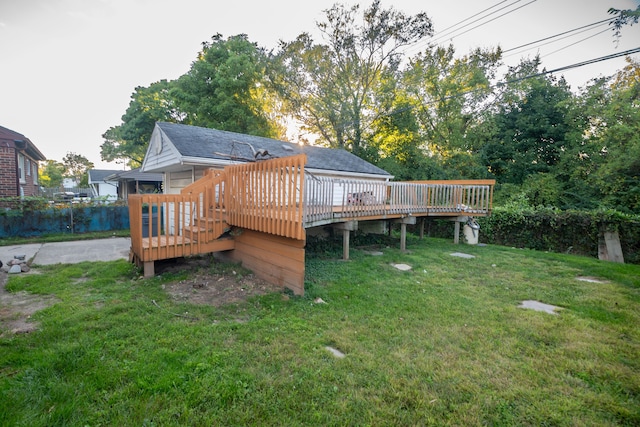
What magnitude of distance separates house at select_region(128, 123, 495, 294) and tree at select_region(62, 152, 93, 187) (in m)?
63.0

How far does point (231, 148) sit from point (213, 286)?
5.80 meters

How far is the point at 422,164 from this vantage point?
18.5 metres

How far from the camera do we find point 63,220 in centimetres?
1023

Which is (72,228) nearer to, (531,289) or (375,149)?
(531,289)

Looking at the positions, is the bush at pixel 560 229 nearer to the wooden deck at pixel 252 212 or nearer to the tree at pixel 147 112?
the wooden deck at pixel 252 212

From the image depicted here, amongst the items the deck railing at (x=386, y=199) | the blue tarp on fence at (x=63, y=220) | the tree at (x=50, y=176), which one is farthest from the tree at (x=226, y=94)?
the tree at (x=50, y=176)

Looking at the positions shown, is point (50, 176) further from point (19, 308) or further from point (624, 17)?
point (624, 17)

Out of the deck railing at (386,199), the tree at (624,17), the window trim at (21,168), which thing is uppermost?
the tree at (624,17)

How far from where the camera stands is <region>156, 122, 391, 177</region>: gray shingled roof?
8.02m

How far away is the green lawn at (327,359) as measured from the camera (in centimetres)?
196

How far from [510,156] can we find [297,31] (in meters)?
16.5

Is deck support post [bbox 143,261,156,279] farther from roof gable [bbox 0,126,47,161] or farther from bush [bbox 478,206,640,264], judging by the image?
roof gable [bbox 0,126,47,161]

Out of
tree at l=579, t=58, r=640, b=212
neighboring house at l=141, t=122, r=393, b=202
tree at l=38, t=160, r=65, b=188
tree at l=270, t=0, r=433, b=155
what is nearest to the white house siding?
neighboring house at l=141, t=122, r=393, b=202

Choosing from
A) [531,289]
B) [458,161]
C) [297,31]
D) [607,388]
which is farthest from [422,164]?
[607,388]
